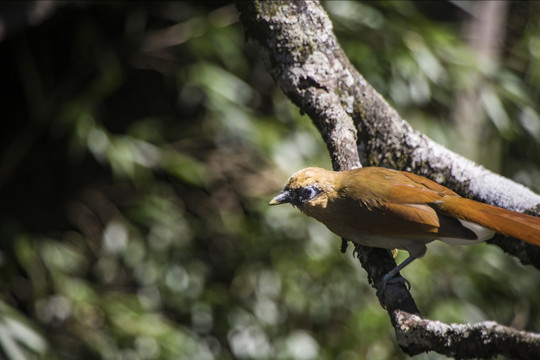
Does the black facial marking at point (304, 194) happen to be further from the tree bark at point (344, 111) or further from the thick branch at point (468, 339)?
the thick branch at point (468, 339)

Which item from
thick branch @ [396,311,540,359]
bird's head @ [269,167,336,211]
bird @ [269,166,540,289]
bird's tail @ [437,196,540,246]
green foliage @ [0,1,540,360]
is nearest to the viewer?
thick branch @ [396,311,540,359]

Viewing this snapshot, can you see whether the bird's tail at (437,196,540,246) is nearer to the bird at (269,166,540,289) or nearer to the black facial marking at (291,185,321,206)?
the bird at (269,166,540,289)

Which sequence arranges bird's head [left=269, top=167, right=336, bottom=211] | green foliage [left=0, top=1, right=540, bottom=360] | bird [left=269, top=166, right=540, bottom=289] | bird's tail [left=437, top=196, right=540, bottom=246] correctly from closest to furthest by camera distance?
1. bird's tail [left=437, top=196, right=540, bottom=246]
2. bird [left=269, top=166, right=540, bottom=289]
3. bird's head [left=269, top=167, right=336, bottom=211]
4. green foliage [left=0, top=1, right=540, bottom=360]

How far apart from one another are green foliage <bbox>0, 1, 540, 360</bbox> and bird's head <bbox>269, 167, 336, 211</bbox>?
1.61 metres

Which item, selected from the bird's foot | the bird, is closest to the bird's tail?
the bird

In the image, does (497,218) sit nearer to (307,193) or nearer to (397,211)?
(397,211)

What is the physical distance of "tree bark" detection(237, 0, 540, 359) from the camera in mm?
1693

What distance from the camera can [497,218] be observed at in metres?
1.42

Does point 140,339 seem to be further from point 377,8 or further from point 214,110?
point 377,8

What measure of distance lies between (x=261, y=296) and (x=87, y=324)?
36.9 inches

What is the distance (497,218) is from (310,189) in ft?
1.55

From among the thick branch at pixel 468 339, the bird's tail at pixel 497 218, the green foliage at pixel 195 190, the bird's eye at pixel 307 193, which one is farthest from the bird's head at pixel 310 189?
the green foliage at pixel 195 190

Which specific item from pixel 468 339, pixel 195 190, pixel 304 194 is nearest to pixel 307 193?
pixel 304 194

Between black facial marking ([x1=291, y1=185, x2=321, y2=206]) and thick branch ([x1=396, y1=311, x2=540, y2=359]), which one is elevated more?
black facial marking ([x1=291, y1=185, x2=321, y2=206])
